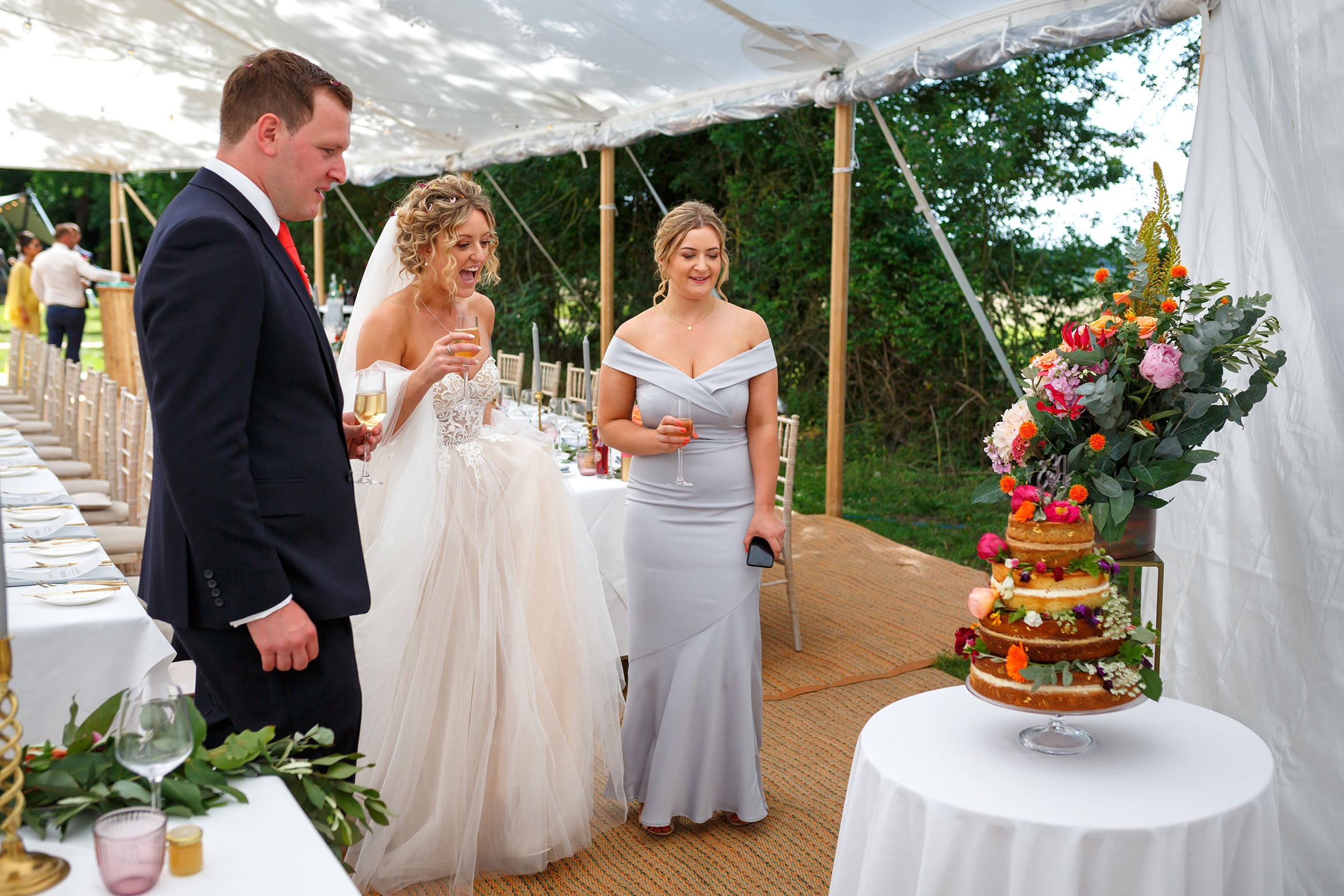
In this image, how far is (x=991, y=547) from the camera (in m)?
2.03

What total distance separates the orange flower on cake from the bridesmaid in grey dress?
4.22 feet

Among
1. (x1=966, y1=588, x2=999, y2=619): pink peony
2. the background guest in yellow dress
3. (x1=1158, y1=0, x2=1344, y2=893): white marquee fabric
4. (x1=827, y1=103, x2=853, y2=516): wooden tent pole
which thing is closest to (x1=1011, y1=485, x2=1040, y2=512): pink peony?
(x1=966, y1=588, x2=999, y2=619): pink peony

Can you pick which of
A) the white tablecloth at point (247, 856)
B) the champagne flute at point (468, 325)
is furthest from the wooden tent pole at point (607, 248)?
the white tablecloth at point (247, 856)

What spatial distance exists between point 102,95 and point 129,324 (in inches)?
86.5

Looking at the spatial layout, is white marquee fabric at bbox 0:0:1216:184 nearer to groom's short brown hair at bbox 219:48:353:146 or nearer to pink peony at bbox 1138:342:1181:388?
pink peony at bbox 1138:342:1181:388

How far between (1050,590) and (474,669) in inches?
64.4

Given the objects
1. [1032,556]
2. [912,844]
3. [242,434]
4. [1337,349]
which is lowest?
[912,844]

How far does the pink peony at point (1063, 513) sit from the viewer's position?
203cm

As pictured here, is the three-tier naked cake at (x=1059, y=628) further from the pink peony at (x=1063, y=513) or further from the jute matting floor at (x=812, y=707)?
the jute matting floor at (x=812, y=707)

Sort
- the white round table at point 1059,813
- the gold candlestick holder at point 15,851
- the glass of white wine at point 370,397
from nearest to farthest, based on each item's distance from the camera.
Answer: the gold candlestick holder at point 15,851
the white round table at point 1059,813
the glass of white wine at point 370,397

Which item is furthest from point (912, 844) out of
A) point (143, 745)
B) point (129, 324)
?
point (129, 324)

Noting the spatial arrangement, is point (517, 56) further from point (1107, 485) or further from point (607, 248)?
point (1107, 485)

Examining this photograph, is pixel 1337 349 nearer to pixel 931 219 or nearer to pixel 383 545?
pixel 383 545

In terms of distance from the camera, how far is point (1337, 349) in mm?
2578
